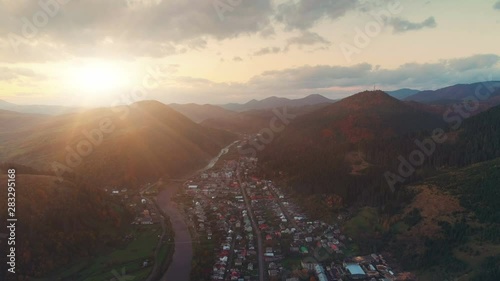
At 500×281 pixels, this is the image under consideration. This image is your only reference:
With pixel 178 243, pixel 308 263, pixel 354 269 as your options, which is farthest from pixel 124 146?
pixel 354 269

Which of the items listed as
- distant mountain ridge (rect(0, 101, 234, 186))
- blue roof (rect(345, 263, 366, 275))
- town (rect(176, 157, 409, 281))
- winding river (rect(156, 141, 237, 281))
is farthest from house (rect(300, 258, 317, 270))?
→ distant mountain ridge (rect(0, 101, 234, 186))

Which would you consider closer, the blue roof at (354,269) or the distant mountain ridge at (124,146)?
the blue roof at (354,269)

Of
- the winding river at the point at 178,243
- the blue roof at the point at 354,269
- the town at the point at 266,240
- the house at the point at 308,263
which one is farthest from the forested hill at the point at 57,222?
the blue roof at the point at 354,269

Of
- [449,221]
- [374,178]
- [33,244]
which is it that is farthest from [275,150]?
[33,244]

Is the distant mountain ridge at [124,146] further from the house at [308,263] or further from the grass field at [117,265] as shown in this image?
the house at [308,263]

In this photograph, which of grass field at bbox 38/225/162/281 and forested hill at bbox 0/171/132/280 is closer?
grass field at bbox 38/225/162/281

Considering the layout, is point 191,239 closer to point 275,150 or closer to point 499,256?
point 499,256

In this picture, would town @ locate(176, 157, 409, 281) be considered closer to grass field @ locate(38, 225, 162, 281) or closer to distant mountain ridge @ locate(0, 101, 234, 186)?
grass field @ locate(38, 225, 162, 281)

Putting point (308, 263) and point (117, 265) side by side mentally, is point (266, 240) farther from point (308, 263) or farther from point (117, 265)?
point (117, 265)
